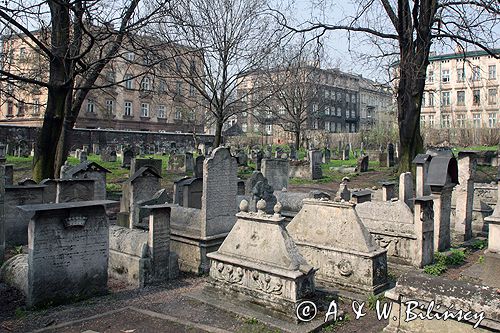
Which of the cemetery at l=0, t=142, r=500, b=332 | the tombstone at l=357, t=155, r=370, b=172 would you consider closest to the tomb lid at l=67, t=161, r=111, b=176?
the cemetery at l=0, t=142, r=500, b=332

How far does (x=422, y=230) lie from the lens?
8727mm

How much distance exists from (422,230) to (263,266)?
167 inches

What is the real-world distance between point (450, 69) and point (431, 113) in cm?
639

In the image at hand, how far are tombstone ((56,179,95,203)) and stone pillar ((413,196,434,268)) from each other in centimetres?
846

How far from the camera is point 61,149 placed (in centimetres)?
1583

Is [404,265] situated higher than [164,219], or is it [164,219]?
[164,219]

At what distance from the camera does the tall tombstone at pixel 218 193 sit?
884 cm

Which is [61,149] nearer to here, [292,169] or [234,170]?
[234,170]

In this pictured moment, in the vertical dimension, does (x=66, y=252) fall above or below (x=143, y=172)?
below

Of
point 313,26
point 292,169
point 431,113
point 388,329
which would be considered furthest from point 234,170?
point 431,113

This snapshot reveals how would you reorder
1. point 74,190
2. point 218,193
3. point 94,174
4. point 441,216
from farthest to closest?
point 94,174
point 74,190
point 441,216
point 218,193

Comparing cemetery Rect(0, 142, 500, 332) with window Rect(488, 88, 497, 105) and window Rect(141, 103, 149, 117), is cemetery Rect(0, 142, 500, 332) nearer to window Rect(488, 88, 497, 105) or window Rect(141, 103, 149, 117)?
window Rect(141, 103, 149, 117)

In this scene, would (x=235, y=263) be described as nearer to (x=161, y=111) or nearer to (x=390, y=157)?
(x=390, y=157)

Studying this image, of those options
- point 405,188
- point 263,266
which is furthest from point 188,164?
point 263,266
